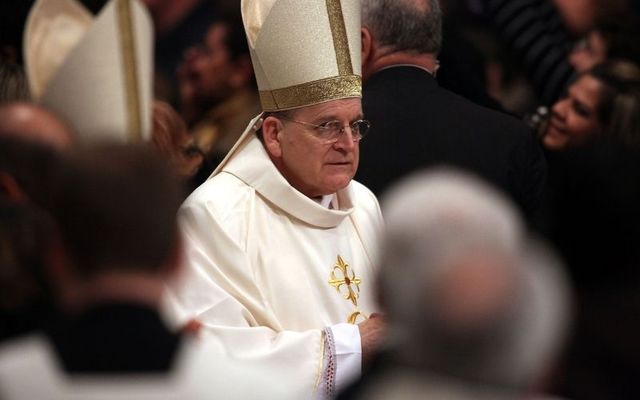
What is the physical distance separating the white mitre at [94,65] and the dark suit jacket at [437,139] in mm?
1794

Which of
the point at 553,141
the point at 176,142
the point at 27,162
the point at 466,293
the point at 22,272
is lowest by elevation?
the point at 553,141

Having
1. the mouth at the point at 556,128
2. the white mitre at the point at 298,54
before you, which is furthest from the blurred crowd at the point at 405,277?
the mouth at the point at 556,128

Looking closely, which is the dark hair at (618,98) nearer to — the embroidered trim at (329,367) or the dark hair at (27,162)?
the embroidered trim at (329,367)

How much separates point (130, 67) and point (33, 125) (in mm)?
605

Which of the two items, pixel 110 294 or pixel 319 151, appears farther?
pixel 319 151

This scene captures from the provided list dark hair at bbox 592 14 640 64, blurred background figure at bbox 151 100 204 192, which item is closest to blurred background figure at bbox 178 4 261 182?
blurred background figure at bbox 151 100 204 192

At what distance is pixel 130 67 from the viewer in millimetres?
4410

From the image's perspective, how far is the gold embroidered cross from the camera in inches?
221

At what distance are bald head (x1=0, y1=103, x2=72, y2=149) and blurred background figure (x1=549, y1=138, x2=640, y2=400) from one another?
1.20 m

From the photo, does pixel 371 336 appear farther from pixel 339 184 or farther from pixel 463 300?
Answer: pixel 463 300

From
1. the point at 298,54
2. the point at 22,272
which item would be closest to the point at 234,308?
the point at 298,54

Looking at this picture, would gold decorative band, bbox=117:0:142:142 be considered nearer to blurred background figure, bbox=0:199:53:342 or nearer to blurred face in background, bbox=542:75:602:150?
blurred background figure, bbox=0:199:53:342

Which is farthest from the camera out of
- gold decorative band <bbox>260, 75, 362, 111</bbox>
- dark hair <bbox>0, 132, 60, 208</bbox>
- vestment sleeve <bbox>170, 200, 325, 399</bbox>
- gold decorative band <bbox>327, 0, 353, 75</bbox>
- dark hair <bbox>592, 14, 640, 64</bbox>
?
dark hair <bbox>592, 14, 640, 64</bbox>

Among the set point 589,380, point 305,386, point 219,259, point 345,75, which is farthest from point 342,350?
point 589,380
